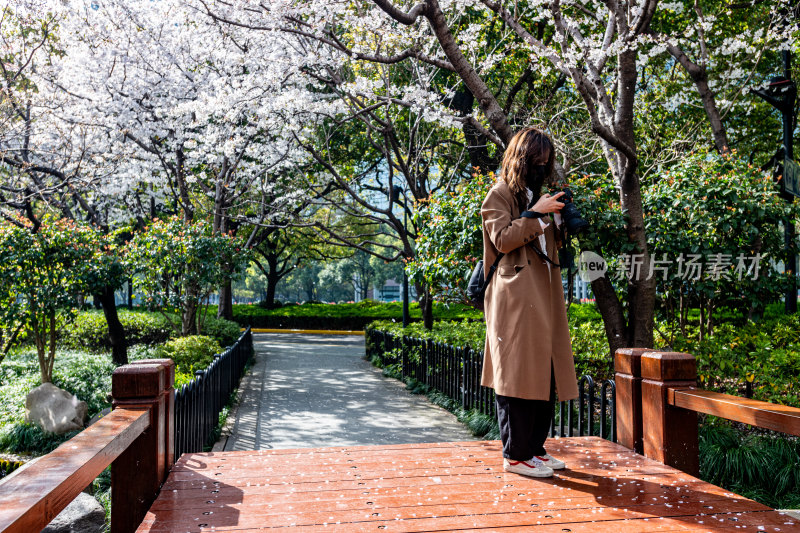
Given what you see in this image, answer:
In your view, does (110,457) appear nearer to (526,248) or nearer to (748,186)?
(526,248)

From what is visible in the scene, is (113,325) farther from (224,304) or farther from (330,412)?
(224,304)

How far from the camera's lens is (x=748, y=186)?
6840mm

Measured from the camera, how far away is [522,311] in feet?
11.0

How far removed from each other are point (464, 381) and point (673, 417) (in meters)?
4.44

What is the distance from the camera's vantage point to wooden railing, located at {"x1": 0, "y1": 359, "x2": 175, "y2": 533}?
5.47 ft

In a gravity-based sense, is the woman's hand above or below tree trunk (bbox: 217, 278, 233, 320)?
above

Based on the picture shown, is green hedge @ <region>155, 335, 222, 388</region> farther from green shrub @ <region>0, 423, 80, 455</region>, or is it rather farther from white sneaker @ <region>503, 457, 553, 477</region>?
white sneaker @ <region>503, 457, 553, 477</region>

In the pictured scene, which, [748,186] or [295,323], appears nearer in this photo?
[748,186]

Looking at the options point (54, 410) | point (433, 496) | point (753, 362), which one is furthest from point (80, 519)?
point (753, 362)

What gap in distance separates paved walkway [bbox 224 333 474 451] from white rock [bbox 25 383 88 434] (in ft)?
6.50

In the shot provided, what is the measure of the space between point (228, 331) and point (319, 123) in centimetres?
510

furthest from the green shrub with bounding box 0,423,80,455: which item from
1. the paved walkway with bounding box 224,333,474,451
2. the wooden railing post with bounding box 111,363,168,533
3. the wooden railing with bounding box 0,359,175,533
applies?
the wooden railing post with bounding box 111,363,168,533

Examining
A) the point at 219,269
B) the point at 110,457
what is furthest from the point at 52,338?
the point at 110,457

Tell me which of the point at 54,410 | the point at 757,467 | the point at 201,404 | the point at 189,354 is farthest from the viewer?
the point at 189,354
